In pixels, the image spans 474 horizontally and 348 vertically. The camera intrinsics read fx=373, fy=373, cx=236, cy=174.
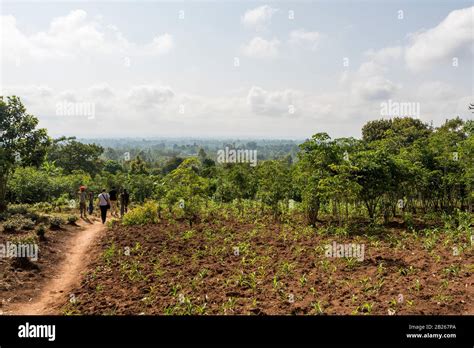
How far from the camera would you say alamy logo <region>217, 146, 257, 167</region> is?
1836 centimetres

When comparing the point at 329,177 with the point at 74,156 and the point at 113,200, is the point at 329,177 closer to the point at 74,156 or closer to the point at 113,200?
the point at 113,200

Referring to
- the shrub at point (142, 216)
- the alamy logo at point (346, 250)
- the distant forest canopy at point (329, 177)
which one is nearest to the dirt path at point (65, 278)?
the shrub at point (142, 216)

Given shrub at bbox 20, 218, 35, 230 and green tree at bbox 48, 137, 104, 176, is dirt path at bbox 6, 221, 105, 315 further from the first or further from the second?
green tree at bbox 48, 137, 104, 176

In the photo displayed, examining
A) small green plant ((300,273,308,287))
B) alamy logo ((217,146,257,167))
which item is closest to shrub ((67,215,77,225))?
alamy logo ((217,146,257,167))

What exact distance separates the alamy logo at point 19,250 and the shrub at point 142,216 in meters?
4.68

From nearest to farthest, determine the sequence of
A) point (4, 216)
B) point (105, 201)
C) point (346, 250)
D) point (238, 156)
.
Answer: point (346, 250)
point (4, 216)
point (105, 201)
point (238, 156)

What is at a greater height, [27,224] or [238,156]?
[238,156]

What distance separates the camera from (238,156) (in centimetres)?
1920

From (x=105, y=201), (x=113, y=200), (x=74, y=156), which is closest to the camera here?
(x=105, y=201)

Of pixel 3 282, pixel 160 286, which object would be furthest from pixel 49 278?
pixel 160 286
